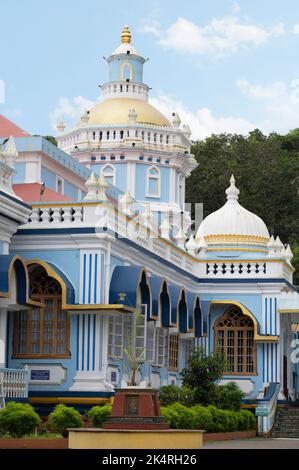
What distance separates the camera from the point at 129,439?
17.3 metres

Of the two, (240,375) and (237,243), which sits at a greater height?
(237,243)

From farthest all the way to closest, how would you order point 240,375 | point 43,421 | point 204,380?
point 240,375 → point 204,380 → point 43,421

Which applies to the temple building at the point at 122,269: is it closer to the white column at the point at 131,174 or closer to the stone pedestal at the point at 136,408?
the white column at the point at 131,174

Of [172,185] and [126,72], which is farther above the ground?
[126,72]

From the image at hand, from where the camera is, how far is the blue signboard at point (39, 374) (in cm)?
2462

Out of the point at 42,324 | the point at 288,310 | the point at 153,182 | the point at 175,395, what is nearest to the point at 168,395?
the point at 175,395

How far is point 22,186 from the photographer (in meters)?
29.3

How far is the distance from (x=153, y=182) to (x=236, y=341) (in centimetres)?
1005

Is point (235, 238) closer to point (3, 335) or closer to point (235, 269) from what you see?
point (235, 269)

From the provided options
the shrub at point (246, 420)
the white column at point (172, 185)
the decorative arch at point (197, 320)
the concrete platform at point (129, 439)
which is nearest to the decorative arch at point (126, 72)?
the white column at point (172, 185)

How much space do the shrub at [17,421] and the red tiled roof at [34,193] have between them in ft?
32.0

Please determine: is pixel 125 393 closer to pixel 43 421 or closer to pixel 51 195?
pixel 43 421
